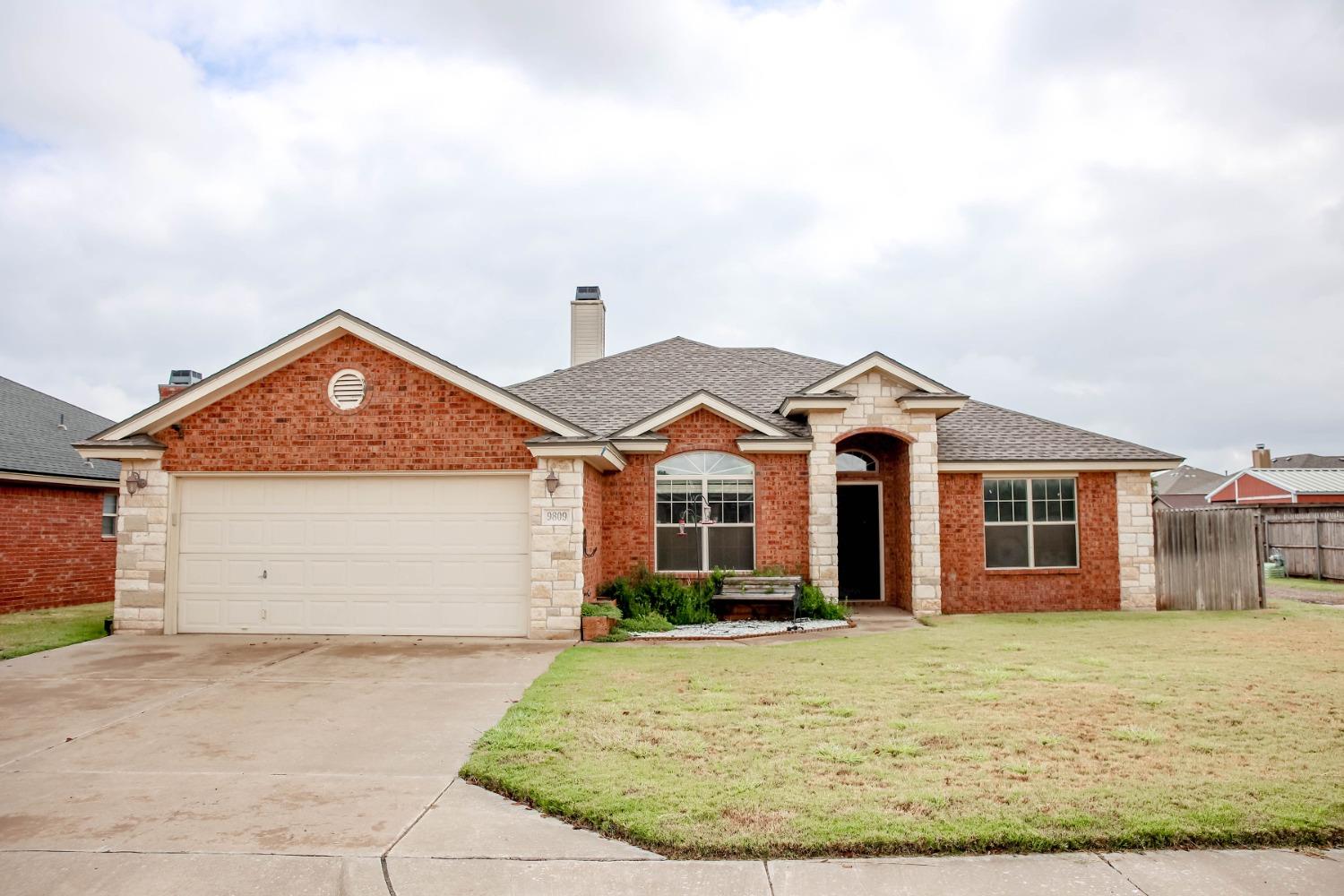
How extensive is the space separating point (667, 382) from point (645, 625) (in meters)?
7.03

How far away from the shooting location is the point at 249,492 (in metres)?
12.9

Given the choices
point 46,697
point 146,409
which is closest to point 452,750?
point 46,697

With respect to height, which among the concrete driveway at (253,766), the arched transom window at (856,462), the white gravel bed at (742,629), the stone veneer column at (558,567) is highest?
the arched transom window at (856,462)

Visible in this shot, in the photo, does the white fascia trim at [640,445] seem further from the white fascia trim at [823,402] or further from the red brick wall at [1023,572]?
the red brick wall at [1023,572]

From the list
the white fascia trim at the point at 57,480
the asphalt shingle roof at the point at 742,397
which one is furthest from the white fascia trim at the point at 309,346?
the white fascia trim at the point at 57,480

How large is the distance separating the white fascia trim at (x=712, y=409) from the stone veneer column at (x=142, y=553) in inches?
280

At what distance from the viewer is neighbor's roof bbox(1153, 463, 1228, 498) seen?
5903 cm

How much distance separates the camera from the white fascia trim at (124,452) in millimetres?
12598

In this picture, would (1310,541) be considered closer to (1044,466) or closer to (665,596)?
(1044,466)

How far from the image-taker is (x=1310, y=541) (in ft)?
79.9

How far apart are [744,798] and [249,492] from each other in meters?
10.4

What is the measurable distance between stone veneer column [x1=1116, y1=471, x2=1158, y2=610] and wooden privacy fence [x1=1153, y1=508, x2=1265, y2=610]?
1.08 ft

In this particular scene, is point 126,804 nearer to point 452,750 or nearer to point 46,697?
point 452,750

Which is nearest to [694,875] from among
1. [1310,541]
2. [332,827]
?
[332,827]
